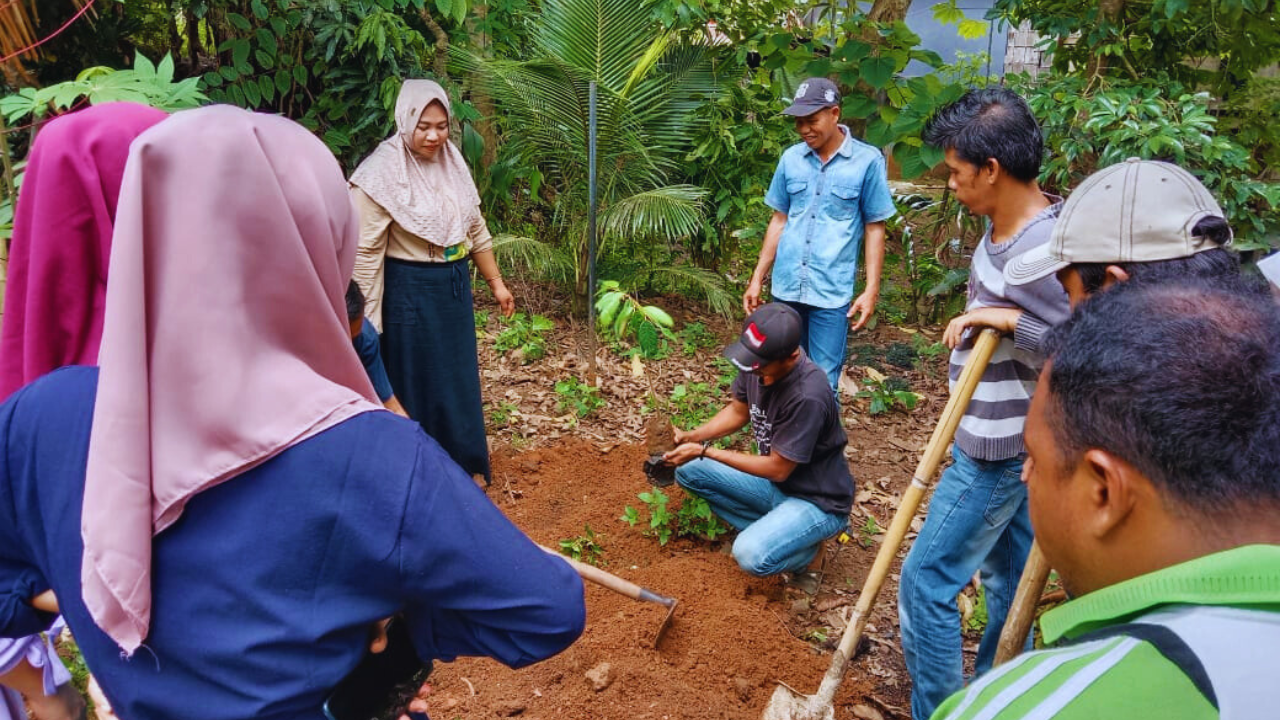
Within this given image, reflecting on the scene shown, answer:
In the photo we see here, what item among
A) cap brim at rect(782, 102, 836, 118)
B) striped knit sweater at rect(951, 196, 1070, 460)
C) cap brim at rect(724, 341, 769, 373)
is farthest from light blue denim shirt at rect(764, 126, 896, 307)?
striped knit sweater at rect(951, 196, 1070, 460)

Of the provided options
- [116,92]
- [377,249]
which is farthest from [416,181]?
[116,92]

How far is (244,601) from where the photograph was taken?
43.0 inches

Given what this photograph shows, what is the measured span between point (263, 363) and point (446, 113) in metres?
2.95

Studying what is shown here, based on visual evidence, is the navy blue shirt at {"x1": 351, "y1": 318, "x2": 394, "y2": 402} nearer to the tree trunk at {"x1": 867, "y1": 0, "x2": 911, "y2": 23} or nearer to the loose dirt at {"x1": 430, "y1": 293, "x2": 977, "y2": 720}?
the loose dirt at {"x1": 430, "y1": 293, "x2": 977, "y2": 720}

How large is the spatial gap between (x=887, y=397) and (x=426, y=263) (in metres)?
3.02

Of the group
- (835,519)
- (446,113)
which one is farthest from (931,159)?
(446,113)

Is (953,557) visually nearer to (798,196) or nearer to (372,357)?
(372,357)

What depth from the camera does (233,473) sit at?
3.50 ft

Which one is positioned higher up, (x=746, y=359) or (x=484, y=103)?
(x=484, y=103)

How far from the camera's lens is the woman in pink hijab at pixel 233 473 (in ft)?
3.40

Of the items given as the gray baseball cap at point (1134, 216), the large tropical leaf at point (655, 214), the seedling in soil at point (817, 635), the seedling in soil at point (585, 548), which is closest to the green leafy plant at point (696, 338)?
the large tropical leaf at point (655, 214)

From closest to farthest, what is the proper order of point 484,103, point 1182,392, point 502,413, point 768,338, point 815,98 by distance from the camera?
point 1182,392
point 768,338
point 815,98
point 502,413
point 484,103

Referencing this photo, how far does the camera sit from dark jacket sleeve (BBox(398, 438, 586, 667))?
111cm

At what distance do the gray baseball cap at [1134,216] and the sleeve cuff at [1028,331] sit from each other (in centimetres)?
29
